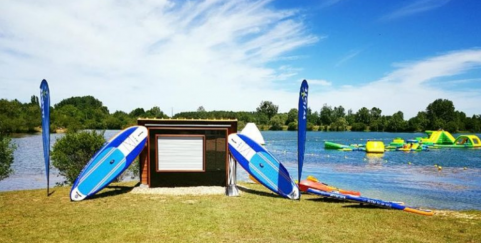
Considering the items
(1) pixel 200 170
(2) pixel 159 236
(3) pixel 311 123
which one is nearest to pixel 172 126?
(1) pixel 200 170

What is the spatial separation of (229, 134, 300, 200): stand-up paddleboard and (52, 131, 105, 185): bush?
10769 millimetres

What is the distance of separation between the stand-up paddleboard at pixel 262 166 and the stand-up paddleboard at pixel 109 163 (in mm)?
4081

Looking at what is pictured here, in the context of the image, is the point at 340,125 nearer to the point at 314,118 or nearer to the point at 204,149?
the point at 314,118

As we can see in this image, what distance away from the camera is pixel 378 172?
31.1m

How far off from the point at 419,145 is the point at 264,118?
85.7 m

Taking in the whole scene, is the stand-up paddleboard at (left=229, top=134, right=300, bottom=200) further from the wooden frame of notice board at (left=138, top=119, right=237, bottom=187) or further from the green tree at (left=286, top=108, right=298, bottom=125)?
the green tree at (left=286, top=108, right=298, bottom=125)

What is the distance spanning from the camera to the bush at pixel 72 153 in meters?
19.9

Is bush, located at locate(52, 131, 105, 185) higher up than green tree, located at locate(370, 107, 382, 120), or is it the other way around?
green tree, located at locate(370, 107, 382, 120)

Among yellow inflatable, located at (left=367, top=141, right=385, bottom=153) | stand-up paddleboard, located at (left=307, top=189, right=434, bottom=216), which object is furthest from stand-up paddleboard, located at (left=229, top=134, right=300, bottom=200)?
yellow inflatable, located at (left=367, top=141, right=385, bottom=153)

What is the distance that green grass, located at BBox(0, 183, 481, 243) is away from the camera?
812cm

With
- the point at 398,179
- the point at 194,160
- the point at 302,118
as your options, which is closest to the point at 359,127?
the point at 398,179

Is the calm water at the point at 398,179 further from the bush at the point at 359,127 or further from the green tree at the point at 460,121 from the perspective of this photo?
the bush at the point at 359,127

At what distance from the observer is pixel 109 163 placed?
44.5 feet

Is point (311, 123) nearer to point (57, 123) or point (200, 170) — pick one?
point (57, 123)
